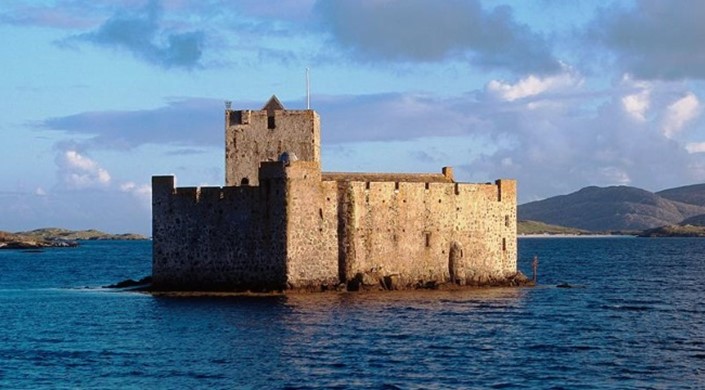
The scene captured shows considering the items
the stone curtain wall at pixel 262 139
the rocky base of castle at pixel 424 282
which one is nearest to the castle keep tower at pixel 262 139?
the stone curtain wall at pixel 262 139

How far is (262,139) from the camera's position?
50.8 meters

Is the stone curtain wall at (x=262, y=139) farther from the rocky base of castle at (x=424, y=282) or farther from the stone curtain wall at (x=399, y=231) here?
the rocky base of castle at (x=424, y=282)

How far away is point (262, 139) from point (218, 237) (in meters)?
6.30

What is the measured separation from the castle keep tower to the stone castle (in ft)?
0.15

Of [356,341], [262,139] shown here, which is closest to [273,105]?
[262,139]

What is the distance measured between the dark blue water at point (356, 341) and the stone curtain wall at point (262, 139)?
794 cm

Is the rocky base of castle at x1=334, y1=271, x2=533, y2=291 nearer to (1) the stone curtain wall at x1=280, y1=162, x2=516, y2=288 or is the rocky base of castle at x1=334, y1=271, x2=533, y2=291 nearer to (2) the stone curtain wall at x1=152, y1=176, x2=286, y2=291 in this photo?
(1) the stone curtain wall at x1=280, y1=162, x2=516, y2=288

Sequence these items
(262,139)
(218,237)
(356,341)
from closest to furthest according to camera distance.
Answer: (356,341), (218,237), (262,139)

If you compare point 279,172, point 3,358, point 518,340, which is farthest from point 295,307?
point 3,358

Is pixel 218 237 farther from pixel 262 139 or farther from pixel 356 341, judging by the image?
pixel 356 341

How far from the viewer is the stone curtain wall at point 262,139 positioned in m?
50.4

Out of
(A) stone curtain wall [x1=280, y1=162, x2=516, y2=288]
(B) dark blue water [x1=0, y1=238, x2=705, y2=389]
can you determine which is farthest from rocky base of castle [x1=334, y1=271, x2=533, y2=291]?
(B) dark blue water [x1=0, y1=238, x2=705, y2=389]

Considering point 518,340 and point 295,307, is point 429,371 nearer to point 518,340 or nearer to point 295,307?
point 518,340

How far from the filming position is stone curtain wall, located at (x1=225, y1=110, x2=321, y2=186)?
165 ft
